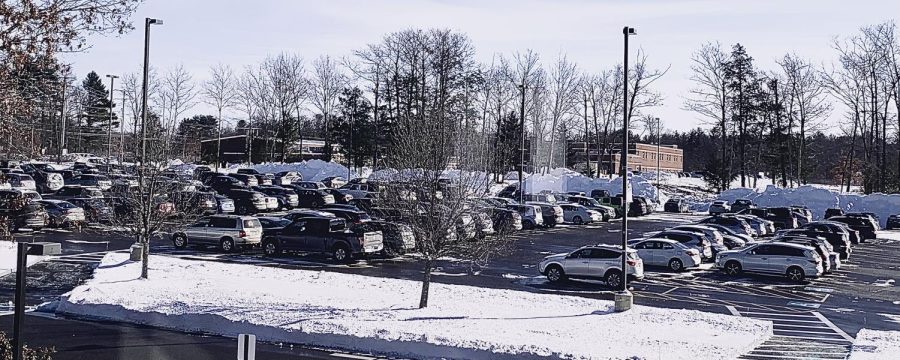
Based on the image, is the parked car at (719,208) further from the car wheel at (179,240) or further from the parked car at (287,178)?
the car wheel at (179,240)

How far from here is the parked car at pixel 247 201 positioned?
48281 millimetres

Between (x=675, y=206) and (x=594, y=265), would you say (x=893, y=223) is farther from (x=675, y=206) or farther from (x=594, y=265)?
(x=594, y=265)

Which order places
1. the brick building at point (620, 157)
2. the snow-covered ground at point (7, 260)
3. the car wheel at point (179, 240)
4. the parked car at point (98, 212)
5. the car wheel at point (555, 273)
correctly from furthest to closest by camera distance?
the brick building at point (620, 157), the car wheel at point (179, 240), the car wheel at point (555, 273), the parked car at point (98, 212), the snow-covered ground at point (7, 260)

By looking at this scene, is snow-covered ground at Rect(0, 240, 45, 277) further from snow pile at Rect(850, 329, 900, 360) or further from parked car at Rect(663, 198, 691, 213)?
parked car at Rect(663, 198, 691, 213)

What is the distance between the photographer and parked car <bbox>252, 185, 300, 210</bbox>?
A: 5225 cm

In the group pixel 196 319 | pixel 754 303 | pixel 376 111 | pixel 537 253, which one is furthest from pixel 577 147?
pixel 196 319


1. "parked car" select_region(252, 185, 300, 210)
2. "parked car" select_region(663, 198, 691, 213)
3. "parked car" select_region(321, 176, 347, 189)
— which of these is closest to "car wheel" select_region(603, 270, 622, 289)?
"parked car" select_region(252, 185, 300, 210)

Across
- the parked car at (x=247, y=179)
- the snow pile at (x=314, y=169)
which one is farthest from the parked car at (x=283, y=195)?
the snow pile at (x=314, y=169)

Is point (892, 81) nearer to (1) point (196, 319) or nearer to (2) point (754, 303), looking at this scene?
(2) point (754, 303)

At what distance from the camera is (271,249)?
31.1 metres

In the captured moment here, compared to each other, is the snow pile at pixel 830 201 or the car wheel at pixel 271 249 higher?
the snow pile at pixel 830 201

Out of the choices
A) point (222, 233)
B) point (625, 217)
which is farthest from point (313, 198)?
point (625, 217)

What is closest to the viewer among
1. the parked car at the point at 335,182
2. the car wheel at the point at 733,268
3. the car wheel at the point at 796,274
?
the car wheel at the point at 796,274

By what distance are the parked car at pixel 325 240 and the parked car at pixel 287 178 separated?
3410 centimetres
